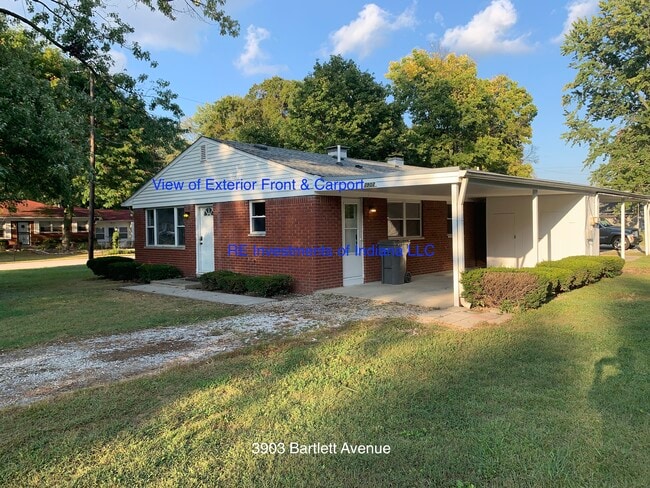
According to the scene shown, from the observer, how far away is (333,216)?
1135cm

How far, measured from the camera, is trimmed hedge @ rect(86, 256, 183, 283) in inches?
569

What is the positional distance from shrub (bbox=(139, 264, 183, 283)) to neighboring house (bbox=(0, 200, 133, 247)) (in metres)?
25.4

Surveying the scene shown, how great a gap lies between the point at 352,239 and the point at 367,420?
841 cm

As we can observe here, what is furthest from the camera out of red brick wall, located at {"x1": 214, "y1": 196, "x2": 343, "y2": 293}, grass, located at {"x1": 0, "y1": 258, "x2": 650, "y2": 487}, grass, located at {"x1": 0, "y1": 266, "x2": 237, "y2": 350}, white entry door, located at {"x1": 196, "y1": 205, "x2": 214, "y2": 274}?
white entry door, located at {"x1": 196, "y1": 205, "x2": 214, "y2": 274}

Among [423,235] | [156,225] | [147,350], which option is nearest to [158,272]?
Result: [156,225]

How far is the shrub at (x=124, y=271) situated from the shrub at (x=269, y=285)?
5.56m

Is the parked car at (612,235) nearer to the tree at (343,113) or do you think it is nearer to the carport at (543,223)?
the carport at (543,223)

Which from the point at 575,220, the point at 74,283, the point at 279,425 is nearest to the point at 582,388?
the point at 279,425

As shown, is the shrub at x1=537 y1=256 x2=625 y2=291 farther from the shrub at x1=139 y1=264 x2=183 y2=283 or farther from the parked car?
the parked car

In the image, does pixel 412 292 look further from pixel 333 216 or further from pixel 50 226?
pixel 50 226

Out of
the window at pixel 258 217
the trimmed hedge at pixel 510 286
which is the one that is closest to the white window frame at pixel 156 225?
the window at pixel 258 217

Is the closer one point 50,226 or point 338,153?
point 338,153

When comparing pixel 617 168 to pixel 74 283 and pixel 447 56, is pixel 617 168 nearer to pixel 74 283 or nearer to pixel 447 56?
pixel 447 56

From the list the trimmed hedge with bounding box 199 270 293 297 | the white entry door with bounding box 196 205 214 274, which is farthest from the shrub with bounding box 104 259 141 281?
the trimmed hedge with bounding box 199 270 293 297
